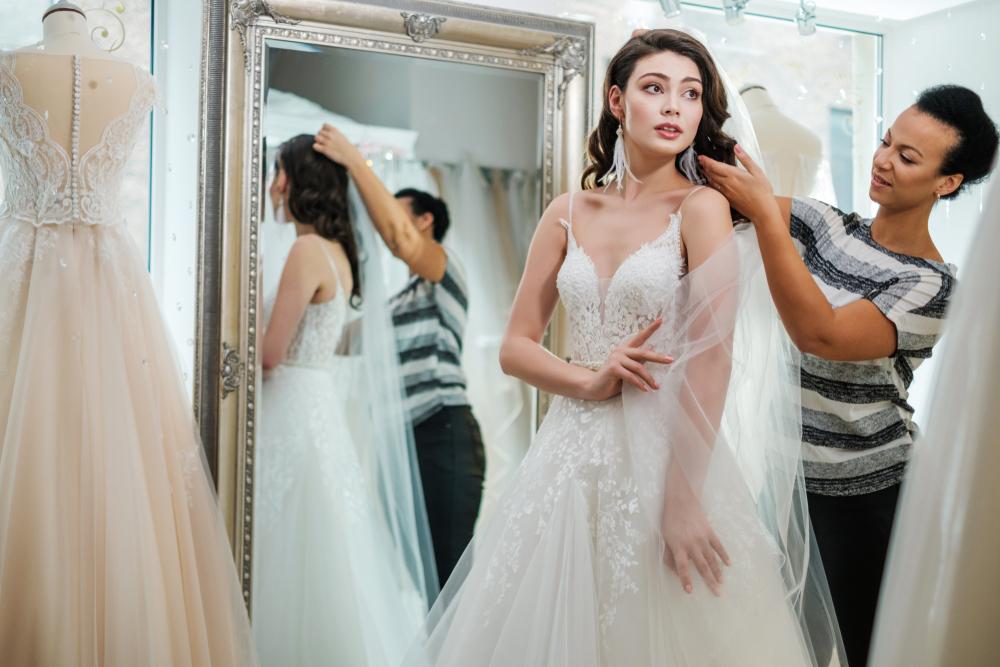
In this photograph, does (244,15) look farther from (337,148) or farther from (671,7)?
(671,7)

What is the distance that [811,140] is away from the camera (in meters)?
2.75

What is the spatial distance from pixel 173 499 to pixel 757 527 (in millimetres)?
1074

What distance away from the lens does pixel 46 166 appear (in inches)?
75.2

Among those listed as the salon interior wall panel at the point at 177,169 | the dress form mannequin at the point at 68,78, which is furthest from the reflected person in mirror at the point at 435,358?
the dress form mannequin at the point at 68,78

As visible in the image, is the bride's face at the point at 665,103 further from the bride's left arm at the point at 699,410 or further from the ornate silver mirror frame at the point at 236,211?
the ornate silver mirror frame at the point at 236,211

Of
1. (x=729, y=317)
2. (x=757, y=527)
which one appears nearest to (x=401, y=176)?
(x=729, y=317)

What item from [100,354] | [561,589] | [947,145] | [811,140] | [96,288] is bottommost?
[561,589]

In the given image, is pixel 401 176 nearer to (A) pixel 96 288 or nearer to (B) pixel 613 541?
(A) pixel 96 288

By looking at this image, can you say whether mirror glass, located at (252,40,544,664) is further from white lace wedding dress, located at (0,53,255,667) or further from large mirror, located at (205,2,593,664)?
white lace wedding dress, located at (0,53,255,667)

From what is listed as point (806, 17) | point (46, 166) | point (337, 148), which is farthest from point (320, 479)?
point (806, 17)

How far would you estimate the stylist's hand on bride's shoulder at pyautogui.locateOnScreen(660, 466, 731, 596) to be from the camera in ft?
4.94

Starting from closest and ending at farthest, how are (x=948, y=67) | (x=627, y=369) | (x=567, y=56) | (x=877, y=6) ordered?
(x=627, y=369) < (x=567, y=56) < (x=948, y=67) < (x=877, y=6)

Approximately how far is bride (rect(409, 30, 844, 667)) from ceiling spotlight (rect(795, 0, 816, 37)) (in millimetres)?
957

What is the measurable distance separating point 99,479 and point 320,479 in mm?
654
